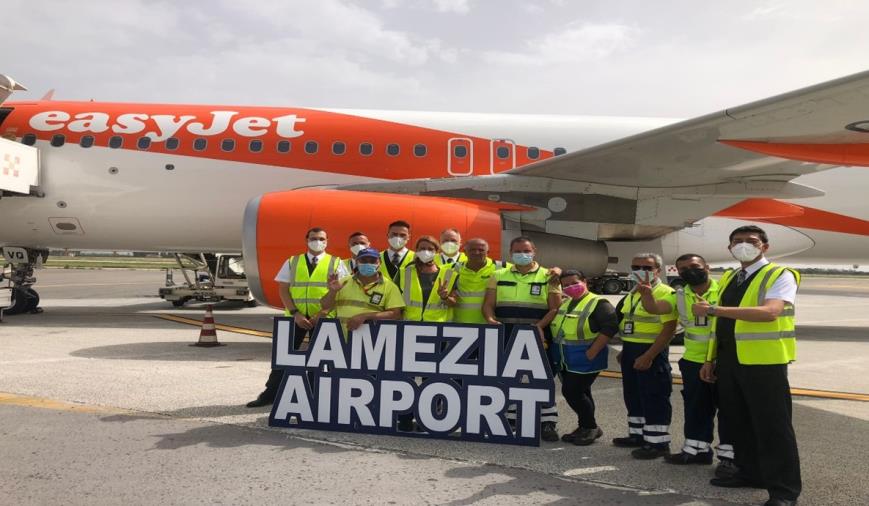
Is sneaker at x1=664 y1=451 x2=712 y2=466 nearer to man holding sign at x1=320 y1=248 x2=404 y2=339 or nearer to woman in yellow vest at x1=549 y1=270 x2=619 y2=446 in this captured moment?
woman in yellow vest at x1=549 y1=270 x2=619 y2=446

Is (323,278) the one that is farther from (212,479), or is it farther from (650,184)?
(650,184)

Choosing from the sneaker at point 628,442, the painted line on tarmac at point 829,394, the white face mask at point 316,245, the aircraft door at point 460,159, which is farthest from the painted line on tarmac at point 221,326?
the painted line on tarmac at point 829,394

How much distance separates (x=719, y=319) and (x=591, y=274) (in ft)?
16.7

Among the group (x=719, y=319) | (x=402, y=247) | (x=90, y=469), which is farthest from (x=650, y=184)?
(x=90, y=469)

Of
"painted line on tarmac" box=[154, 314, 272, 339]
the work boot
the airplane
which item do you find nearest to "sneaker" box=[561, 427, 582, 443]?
the work boot

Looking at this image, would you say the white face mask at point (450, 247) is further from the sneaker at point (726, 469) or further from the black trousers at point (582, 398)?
the sneaker at point (726, 469)

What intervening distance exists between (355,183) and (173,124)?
3329 mm

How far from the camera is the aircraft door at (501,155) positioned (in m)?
10.7

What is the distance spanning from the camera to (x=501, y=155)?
10.7 m

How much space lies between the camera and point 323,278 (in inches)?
226

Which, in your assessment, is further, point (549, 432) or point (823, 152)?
point (823, 152)

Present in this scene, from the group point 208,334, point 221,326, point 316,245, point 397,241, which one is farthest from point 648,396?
point 221,326

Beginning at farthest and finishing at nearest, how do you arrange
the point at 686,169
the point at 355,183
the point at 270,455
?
the point at 355,183 < the point at 686,169 < the point at 270,455

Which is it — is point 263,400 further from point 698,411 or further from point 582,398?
point 698,411
